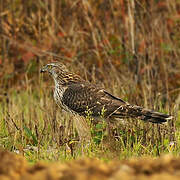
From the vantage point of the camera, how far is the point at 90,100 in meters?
7.38

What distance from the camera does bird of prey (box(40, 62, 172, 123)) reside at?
22.6ft

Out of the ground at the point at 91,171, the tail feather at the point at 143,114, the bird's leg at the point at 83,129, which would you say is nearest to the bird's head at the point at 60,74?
the bird's leg at the point at 83,129

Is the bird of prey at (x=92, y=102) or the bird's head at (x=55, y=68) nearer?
the bird of prey at (x=92, y=102)

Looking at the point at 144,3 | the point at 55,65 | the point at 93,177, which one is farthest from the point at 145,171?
the point at 144,3

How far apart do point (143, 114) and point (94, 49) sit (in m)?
3.66

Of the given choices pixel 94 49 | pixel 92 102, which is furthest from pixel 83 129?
pixel 94 49

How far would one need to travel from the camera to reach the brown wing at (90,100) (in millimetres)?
7199

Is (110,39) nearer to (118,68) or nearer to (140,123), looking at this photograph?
(118,68)

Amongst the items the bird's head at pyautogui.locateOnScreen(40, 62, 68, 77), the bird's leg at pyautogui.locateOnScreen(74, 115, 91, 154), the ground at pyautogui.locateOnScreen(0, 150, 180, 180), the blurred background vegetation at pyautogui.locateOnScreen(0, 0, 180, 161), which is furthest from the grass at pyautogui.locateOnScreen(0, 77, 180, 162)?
the ground at pyautogui.locateOnScreen(0, 150, 180, 180)

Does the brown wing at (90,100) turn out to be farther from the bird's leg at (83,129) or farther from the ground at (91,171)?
the ground at (91,171)

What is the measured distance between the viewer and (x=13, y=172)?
9.57ft

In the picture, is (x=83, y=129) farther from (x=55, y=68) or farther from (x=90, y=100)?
(x=55, y=68)

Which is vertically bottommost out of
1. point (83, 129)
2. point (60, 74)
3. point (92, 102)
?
point (83, 129)

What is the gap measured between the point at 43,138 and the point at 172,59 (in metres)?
4.51
